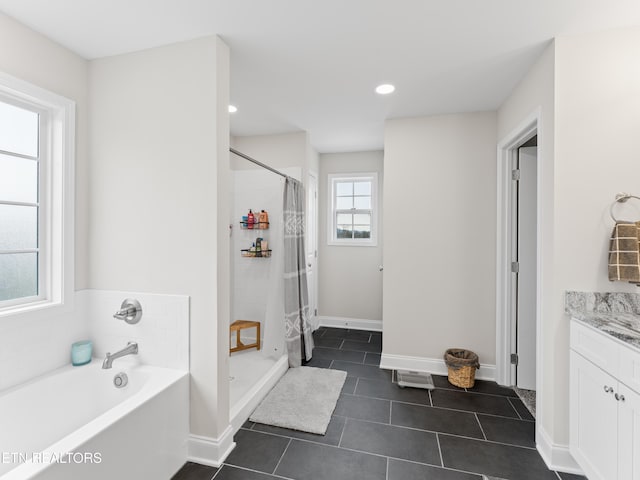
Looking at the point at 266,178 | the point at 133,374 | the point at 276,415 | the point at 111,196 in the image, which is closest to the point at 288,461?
the point at 276,415

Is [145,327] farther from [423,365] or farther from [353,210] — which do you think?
[353,210]

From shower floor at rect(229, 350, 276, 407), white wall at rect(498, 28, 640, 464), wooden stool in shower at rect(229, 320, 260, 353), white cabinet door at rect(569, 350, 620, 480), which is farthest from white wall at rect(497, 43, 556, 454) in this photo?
wooden stool in shower at rect(229, 320, 260, 353)

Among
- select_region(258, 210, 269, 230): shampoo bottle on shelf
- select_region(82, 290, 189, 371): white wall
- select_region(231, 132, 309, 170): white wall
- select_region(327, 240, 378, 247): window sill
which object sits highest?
select_region(231, 132, 309, 170): white wall

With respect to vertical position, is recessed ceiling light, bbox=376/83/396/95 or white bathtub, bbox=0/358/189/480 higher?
recessed ceiling light, bbox=376/83/396/95

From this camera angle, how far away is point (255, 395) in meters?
2.45

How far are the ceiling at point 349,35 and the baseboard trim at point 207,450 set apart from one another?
95.5 inches

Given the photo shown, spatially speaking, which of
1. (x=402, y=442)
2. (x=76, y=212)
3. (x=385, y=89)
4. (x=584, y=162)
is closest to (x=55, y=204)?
(x=76, y=212)

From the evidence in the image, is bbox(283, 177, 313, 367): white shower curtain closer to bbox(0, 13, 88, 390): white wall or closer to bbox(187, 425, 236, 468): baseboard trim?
bbox(187, 425, 236, 468): baseboard trim

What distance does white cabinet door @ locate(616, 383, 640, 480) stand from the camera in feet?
4.22

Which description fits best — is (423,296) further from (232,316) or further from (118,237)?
(118,237)

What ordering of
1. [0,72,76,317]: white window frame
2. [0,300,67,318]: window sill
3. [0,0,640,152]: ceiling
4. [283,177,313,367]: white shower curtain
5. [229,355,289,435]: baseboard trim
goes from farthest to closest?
1. [283,177,313,367]: white shower curtain
2. [229,355,289,435]: baseboard trim
3. [0,72,76,317]: white window frame
4. [0,300,67,318]: window sill
5. [0,0,640,152]: ceiling

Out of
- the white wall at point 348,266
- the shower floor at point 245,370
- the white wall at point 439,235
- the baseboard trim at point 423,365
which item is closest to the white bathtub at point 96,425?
the shower floor at point 245,370

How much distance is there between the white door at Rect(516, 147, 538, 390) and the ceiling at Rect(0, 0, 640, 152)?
688mm

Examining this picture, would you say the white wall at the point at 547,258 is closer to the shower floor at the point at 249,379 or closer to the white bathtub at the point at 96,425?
the shower floor at the point at 249,379
